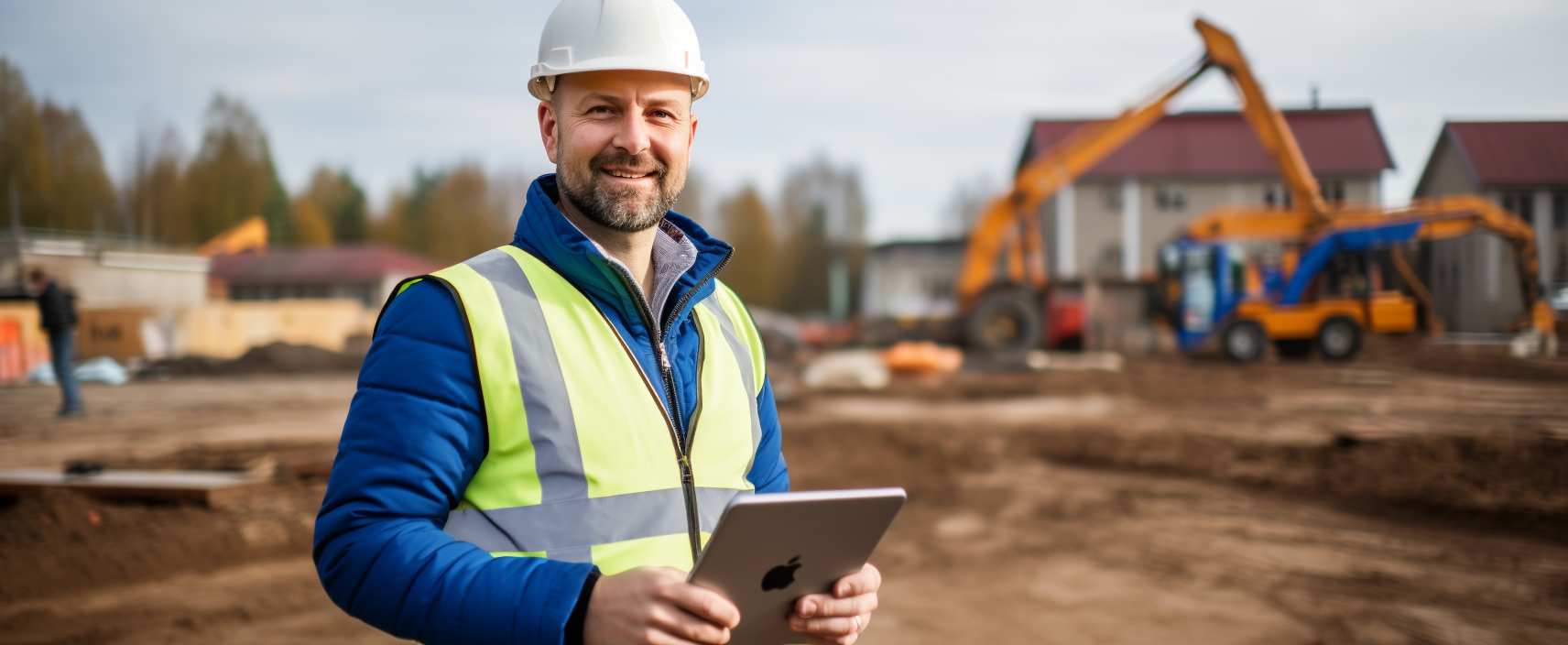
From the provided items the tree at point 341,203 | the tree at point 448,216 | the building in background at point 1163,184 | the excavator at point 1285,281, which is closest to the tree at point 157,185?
the building in background at point 1163,184

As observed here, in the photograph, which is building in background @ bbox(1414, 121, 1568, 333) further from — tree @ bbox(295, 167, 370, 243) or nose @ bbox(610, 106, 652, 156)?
tree @ bbox(295, 167, 370, 243)

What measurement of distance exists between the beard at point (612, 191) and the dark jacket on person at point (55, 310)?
6.49 meters

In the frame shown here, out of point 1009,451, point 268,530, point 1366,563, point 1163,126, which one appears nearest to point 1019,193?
point 1163,126

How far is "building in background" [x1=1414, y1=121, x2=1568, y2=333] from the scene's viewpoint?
6051 mm

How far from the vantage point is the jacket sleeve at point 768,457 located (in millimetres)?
1773

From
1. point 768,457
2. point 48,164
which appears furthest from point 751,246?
point 768,457

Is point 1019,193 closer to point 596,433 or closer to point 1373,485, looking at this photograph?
point 1373,485

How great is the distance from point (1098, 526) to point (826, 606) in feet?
18.5

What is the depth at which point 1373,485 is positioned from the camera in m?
7.18

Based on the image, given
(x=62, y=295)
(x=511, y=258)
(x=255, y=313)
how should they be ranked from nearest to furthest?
(x=511, y=258)
(x=62, y=295)
(x=255, y=313)

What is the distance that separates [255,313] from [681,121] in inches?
937

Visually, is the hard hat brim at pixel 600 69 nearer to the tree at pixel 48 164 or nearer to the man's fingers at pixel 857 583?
the man's fingers at pixel 857 583

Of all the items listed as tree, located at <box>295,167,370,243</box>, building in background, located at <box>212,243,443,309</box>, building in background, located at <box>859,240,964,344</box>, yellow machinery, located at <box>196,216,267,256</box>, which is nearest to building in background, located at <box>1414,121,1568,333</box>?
yellow machinery, located at <box>196,216,267,256</box>

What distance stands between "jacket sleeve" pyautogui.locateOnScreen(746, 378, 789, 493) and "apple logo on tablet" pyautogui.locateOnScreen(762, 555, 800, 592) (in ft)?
1.49
